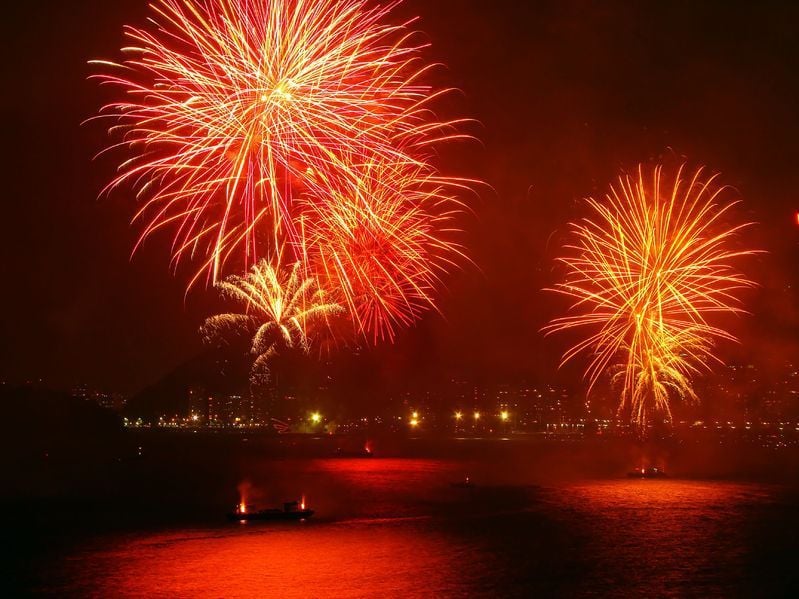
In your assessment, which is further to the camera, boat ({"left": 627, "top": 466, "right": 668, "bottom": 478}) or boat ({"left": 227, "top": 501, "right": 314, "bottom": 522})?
boat ({"left": 627, "top": 466, "right": 668, "bottom": 478})

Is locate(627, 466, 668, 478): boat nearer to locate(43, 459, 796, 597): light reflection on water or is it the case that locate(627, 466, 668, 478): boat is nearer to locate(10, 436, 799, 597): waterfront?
locate(10, 436, 799, 597): waterfront

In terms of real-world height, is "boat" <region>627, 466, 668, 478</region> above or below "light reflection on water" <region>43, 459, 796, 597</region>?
above

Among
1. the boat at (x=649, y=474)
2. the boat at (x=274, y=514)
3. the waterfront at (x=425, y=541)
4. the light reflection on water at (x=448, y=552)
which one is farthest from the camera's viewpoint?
the boat at (x=649, y=474)

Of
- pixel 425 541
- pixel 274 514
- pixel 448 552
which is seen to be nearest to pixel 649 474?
pixel 274 514

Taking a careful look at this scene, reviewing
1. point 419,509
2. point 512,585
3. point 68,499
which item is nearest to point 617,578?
point 512,585

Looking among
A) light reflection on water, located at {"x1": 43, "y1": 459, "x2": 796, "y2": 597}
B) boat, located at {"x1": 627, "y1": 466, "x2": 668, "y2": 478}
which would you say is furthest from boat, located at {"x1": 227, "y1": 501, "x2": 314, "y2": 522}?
boat, located at {"x1": 627, "y1": 466, "x2": 668, "y2": 478}

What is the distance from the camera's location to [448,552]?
1177 inches

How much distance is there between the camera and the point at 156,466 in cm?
7762

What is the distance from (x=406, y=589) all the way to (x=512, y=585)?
3155 millimetres

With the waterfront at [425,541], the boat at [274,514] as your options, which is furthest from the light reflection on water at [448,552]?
the boat at [274,514]

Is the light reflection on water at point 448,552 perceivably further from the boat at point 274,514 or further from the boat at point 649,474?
the boat at point 649,474

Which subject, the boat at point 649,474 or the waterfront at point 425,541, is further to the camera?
the boat at point 649,474

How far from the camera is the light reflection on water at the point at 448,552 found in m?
24.4

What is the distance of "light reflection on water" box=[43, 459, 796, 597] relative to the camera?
24.4 meters
